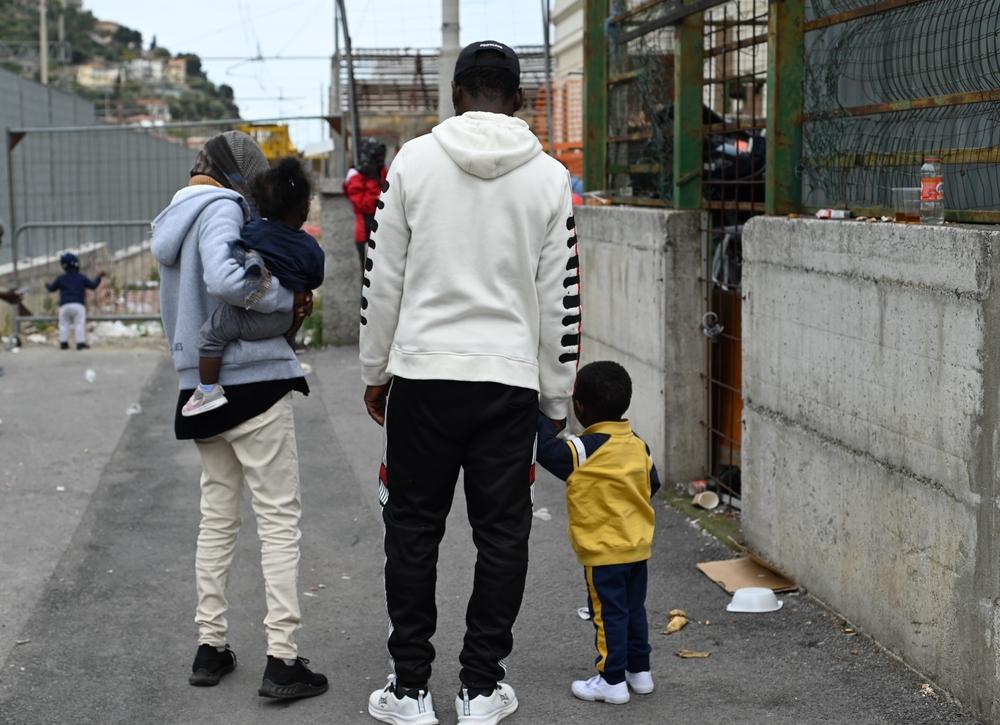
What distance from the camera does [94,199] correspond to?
18500 mm

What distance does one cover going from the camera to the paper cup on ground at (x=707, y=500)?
281 inches

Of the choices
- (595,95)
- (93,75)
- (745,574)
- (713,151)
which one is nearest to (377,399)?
(745,574)

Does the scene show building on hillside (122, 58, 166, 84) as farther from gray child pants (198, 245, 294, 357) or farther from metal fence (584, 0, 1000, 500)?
gray child pants (198, 245, 294, 357)

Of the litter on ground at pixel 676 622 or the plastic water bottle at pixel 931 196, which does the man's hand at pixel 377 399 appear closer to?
the litter on ground at pixel 676 622

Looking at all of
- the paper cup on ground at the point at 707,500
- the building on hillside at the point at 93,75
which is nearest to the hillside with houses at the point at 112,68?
the building on hillside at the point at 93,75

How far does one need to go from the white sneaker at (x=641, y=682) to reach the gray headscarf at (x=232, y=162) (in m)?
2.16

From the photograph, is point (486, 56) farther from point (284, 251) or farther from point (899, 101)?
point (899, 101)

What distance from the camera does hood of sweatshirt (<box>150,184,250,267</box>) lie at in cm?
466

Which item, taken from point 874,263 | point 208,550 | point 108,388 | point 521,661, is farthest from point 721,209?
point 108,388

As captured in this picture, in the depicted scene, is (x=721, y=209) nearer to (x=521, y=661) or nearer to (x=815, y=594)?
(x=815, y=594)

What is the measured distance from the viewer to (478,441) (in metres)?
4.27

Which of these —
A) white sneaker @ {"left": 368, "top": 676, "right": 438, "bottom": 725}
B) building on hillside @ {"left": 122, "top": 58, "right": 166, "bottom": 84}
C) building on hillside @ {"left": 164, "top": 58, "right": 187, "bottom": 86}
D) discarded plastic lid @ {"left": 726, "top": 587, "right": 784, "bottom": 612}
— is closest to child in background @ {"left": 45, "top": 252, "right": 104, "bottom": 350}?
discarded plastic lid @ {"left": 726, "top": 587, "right": 784, "bottom": 612}

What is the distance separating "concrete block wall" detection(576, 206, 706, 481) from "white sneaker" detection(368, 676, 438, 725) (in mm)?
3297

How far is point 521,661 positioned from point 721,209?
3.13 meters
